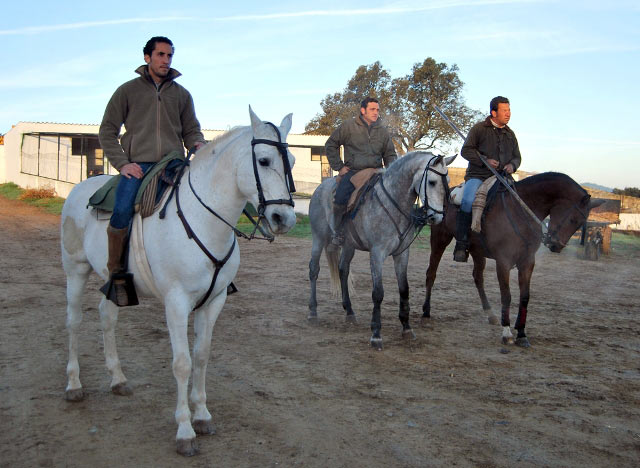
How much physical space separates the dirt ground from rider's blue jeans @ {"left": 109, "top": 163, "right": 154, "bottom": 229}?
150 cm

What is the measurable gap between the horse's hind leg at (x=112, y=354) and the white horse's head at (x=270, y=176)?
1940 mm

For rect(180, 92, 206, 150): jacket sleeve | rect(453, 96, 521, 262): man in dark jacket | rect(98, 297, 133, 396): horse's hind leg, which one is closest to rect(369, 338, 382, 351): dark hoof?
rect(453, 96, 521, 262): man in dark jacket

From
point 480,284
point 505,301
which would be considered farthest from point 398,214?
point 480,284

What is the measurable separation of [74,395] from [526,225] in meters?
5.37

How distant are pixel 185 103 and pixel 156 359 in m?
2.67

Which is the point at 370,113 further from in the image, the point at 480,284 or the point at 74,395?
the point at 74,395

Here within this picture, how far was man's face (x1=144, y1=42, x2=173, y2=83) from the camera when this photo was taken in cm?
416

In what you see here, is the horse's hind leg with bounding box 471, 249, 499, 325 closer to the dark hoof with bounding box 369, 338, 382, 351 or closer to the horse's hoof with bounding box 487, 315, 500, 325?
the horse's hoof with bounding box 487, 315, 500, 325

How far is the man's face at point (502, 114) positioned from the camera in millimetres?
7145

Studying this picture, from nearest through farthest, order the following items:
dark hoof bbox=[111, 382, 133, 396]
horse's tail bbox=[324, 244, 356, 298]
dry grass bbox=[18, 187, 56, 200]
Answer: dark hoof bbox=[111, 382, 133, 396] < horse's tail bbox=[324, 244, 356, 298] < dry grass bbox=[18, 187, 56, 200]

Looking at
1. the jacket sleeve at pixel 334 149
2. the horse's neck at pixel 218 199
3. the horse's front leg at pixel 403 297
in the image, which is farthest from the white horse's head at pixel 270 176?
the jacket sleeve at pixel 334 149

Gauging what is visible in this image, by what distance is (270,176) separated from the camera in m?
3.51

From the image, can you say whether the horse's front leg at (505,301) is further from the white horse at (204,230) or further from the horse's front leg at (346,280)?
the white horse at (204,230)

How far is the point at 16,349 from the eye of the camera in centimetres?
564
